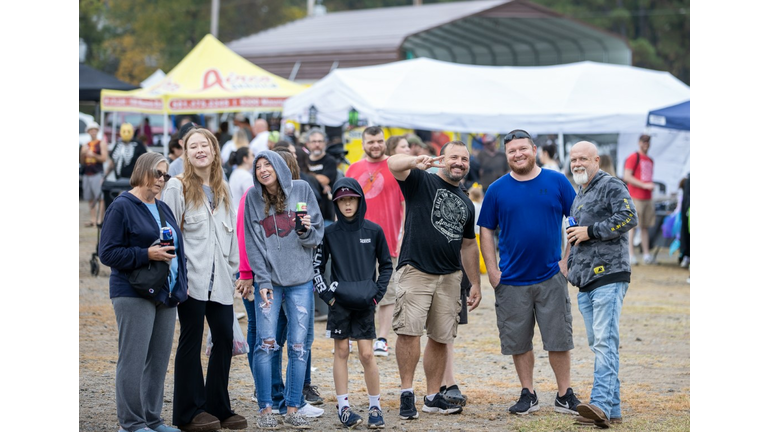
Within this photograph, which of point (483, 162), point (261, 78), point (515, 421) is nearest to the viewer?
point (515, 421)

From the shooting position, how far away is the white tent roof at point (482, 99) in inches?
674

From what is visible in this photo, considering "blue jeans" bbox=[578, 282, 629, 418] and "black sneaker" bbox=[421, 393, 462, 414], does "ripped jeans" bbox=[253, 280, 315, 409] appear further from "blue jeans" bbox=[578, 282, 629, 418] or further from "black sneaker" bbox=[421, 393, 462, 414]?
"blue jeans" bbox=[578, 282, 629, 418]

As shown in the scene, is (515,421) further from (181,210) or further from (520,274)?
(181,210)

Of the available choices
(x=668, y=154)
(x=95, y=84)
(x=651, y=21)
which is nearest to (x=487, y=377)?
(x=668, y=154)

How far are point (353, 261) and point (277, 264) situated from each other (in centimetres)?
52

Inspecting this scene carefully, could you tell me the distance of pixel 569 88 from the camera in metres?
18.6

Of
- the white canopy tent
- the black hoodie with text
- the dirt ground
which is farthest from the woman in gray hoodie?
the white canopy tent

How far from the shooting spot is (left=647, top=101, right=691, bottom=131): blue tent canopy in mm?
15281

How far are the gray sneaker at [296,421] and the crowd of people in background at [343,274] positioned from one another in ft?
0.05

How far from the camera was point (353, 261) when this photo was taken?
6.35 m

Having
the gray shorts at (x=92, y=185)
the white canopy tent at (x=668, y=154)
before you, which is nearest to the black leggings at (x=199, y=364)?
the gray shorts at (x=92, y=185)

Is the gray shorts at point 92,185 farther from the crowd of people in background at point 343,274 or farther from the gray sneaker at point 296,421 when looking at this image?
the gray sneaker at point 296,421

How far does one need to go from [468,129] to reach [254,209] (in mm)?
11609

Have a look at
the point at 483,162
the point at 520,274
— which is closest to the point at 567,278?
the point at 520,274
